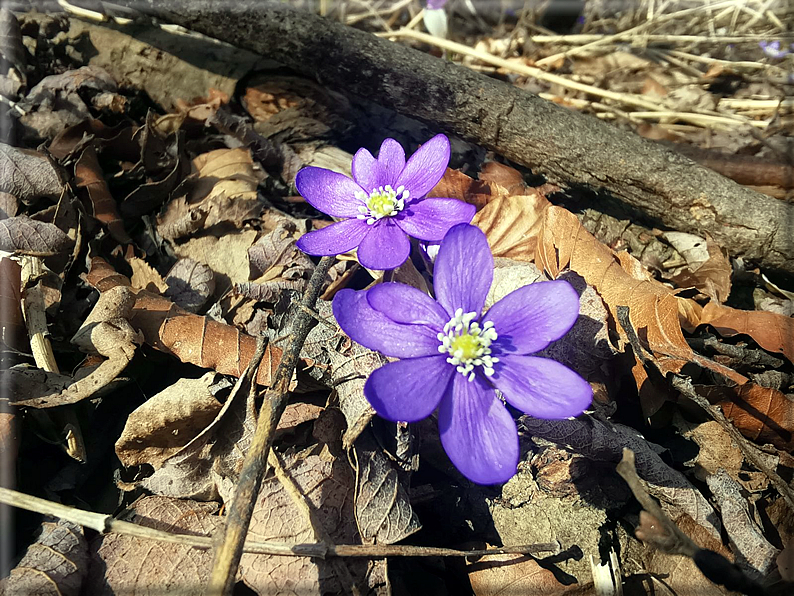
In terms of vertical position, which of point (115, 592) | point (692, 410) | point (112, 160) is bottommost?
point (115, 592)

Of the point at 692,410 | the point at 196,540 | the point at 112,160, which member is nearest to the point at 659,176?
the point at 692,410

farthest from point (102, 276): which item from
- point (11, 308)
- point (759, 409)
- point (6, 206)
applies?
point (759, 409)

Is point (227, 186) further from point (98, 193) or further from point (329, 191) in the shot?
point (329, 191)

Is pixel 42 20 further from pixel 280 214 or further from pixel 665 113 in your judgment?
pixel 665 113

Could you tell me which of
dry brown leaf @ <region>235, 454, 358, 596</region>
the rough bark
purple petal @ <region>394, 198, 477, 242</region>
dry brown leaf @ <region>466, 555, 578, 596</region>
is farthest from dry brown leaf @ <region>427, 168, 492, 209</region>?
dry brown leaf @ <region>466, 555, 578, 596</region>

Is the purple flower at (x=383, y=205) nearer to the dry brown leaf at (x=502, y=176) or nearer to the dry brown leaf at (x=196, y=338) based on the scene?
the dry brown leaf at (x=196, y=338)

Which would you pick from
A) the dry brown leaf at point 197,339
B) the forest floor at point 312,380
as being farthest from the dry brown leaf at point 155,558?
the dry brown leaf at point 197,339
